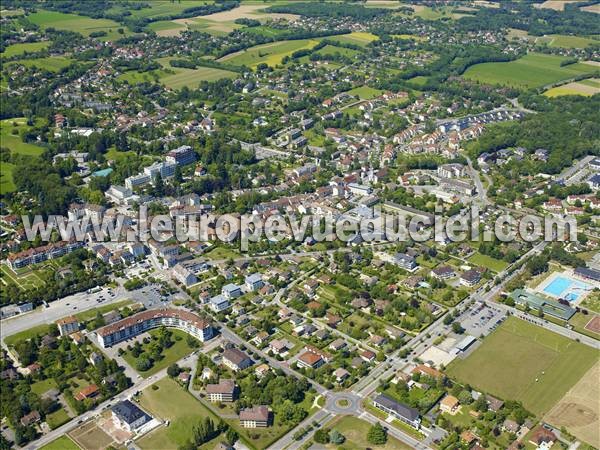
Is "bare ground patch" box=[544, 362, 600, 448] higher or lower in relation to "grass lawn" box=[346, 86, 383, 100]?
lower

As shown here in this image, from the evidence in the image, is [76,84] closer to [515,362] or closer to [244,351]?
[244,351]

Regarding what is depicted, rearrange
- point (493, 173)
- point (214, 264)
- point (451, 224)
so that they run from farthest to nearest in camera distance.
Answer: point (493, 173)
point (451, 224)
point (214, 264)

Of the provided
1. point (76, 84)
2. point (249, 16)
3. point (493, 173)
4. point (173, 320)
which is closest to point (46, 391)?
point (173, 320)

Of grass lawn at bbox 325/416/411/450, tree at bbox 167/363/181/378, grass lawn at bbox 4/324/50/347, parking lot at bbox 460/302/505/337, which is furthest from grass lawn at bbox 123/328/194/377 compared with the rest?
parking lot at bbox 460/302/505/337

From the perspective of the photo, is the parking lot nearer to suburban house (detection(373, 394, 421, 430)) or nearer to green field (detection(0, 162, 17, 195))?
suburban house (detection(373, 394, 421, 430))

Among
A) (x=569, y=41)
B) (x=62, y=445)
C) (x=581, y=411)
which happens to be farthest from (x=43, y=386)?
(x=569, y=41)

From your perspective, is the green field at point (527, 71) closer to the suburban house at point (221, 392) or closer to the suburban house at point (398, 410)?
the suburban house at point (398, 410)

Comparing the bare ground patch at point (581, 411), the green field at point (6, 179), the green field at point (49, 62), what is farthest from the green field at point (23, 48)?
the bare ground patch at point (581, 411)
